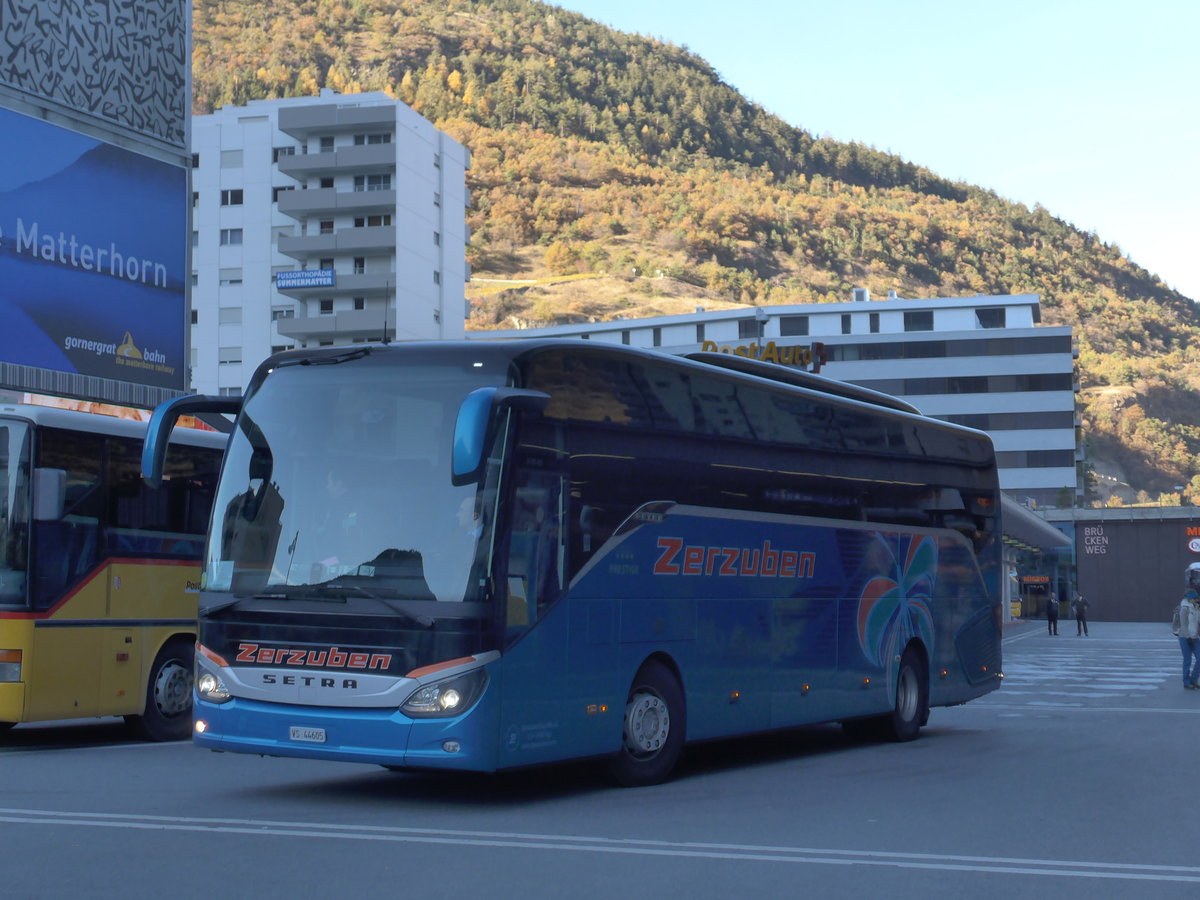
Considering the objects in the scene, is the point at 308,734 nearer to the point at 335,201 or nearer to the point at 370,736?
the point at 370,736

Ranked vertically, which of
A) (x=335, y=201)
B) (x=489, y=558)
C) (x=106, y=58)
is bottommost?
(x=489, y=558)

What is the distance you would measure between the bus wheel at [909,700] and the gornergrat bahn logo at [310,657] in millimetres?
7499

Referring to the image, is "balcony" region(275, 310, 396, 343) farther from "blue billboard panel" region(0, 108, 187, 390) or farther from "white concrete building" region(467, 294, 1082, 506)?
"blue billboard panel" region(0, 108, 187, 390)

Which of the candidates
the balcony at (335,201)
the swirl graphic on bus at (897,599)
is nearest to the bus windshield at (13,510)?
the swirl graphic on bus at (897,599)

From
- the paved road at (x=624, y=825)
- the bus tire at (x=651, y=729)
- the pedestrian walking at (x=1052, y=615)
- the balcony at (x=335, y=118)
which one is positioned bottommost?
the pedestrian walking at (x=1052, y=615)

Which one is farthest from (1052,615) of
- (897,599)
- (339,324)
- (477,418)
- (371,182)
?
(477,418)

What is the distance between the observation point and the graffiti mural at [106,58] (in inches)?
1045

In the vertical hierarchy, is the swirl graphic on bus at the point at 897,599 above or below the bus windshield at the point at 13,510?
below

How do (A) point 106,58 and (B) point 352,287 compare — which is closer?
(A) point 106,58

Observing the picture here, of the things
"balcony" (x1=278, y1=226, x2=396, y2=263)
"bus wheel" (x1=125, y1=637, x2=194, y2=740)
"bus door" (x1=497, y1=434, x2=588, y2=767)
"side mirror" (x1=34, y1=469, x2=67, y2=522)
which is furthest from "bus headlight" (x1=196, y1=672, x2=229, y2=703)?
"balcony" (x1=278, y1=226, x2=396, y2=263)

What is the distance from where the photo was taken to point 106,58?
93.0ft

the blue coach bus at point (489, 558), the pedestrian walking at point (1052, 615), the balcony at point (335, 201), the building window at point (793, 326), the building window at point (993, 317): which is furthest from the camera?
the building window at point (993, 317)

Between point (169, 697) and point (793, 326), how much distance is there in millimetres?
115182

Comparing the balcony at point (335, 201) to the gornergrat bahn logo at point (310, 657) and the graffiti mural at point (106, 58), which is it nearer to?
the graffiti mural at point (106, 58)
